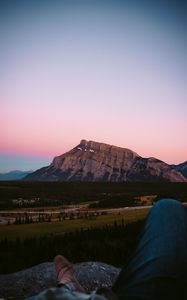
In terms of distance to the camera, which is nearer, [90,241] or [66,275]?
[66,275]

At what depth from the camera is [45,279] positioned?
11305 millimetres

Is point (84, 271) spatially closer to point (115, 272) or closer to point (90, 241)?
point (115, 272)

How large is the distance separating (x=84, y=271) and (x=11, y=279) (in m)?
2.45

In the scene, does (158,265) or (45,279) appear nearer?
(158,265)

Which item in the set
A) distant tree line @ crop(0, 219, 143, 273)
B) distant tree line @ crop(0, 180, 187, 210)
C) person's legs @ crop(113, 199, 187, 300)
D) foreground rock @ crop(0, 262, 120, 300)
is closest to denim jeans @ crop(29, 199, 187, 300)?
person's legs @ crop(113, 199, 187, 300)

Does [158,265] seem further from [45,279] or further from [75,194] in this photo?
[75,194]

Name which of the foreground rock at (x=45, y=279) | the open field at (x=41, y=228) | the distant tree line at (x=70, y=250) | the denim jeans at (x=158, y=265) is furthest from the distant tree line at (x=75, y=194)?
the denim jeans at (x=158, y=265)

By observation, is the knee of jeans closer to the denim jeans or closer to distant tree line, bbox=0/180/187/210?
the denim jeans

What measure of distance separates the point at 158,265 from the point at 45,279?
9570mm

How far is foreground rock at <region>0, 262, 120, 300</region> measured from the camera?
1073cm

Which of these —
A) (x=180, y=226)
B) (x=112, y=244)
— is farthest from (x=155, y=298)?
(x=112, y=244)

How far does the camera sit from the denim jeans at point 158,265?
2.39 m

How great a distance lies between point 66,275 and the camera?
118 inches

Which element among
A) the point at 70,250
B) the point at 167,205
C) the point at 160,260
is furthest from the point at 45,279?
the point at 70,250
